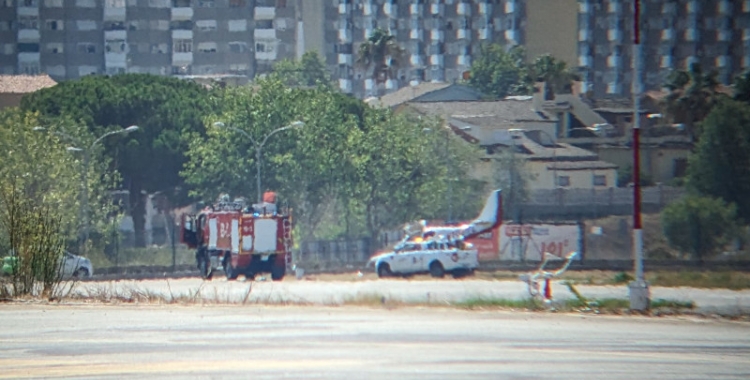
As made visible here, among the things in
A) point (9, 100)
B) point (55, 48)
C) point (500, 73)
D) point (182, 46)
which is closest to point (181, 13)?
point (182, 46)

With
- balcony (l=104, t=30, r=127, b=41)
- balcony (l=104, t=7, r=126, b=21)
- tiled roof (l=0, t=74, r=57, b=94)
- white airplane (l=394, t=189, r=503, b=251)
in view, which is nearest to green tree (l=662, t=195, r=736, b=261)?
white airplane (l=394, t=189, r=503, b=251)

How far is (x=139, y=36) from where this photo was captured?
495 feet

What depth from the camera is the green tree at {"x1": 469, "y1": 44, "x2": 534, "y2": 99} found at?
5187 inches

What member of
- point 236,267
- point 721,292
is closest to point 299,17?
point 236,267

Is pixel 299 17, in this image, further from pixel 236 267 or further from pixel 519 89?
pixel 236 267

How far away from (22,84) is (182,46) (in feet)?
140

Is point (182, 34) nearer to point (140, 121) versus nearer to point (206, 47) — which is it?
point (206, 47)

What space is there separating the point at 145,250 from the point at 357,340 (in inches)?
2073

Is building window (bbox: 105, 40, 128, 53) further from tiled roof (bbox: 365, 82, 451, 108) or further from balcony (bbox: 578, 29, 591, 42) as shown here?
balcony (bbox: 578, 29, 591, 42)

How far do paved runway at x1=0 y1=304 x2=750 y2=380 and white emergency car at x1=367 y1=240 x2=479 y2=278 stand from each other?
23.8 m

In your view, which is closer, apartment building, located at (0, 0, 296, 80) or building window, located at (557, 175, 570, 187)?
building window, located at (557, 175, 570, 187)

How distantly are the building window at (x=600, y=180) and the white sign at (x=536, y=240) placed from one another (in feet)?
84.7

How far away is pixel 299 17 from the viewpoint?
501ft

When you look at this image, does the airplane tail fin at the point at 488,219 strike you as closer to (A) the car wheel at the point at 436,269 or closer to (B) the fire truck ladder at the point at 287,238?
(A) the car wheel at the point at 436,269
